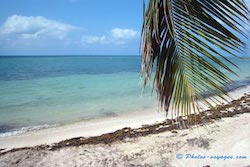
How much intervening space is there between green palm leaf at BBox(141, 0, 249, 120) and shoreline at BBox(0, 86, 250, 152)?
521cm

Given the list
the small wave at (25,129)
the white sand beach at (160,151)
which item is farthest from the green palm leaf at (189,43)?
the small wave at (25,129)

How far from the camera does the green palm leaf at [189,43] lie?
1250mm

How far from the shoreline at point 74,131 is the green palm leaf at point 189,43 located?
A: 5.21 m

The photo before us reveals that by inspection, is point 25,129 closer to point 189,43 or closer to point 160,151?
point 160,151

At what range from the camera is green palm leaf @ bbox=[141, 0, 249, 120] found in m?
1.25

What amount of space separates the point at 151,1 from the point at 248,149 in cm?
401

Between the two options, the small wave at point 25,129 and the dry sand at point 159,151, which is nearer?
the dry sand at point 159,151

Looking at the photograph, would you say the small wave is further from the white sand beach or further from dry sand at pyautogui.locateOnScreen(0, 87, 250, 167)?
the white sand beach

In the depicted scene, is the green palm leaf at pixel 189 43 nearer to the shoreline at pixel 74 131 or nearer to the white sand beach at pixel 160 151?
the white sand beach at pixel 160 151

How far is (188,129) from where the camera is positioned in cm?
574

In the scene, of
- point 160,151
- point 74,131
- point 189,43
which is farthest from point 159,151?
point 189,43

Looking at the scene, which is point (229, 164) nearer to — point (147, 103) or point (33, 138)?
point (33, 138)

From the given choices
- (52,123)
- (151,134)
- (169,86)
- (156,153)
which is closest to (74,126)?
Result: (52,123)

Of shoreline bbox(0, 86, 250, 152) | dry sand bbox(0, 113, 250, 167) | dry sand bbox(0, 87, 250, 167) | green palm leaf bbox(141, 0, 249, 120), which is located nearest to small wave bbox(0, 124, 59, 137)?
shoreline bbox(0, 86, 250, 152)
